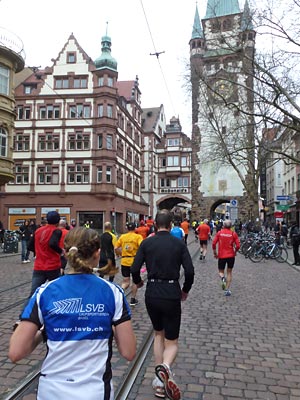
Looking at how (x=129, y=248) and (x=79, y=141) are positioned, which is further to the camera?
(x=79, y=141)

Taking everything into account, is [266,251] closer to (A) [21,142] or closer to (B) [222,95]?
(B) [222,95]

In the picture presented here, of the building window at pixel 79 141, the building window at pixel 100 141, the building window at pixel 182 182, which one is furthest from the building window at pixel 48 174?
the building window at pixel 182 182

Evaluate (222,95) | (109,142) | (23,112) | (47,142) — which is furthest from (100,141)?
(222,95)

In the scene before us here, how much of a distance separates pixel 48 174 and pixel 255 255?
27.2 meters

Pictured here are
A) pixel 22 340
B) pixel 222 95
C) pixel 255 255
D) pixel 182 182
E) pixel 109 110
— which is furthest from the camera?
pixel 182 182

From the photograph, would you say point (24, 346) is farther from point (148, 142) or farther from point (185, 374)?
point (148, 142)

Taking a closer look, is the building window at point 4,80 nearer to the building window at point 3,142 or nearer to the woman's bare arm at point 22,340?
the building window at point 3,142

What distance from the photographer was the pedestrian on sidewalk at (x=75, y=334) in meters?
1.93

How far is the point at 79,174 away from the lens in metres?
39.5

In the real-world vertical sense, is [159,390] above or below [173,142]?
below

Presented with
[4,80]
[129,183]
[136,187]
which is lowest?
[136,187]

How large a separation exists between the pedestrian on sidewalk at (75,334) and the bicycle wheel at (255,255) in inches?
651

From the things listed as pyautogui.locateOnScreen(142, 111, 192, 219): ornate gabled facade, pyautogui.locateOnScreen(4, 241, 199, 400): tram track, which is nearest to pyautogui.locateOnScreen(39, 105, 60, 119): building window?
pyautogui.locateOnScreen(142, 111, 192, 219): ornate gabled facade

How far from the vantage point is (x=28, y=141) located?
1613 inches
